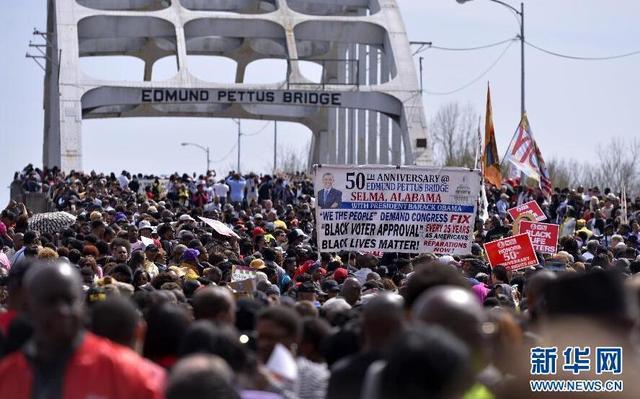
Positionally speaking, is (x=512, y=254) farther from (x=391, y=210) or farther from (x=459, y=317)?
(x=459, y=317)

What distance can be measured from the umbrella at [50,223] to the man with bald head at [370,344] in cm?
1394

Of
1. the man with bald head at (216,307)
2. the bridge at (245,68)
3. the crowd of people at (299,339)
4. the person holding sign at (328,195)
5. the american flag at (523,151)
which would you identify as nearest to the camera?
the crowd of people at (299,339)

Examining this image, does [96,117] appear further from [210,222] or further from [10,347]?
[10,347]

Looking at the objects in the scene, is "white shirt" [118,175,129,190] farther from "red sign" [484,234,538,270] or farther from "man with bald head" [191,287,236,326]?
"man with bald head" [191,287,236,326]

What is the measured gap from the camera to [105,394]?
19.3 feet

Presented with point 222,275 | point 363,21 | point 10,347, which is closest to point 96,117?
point 363,21

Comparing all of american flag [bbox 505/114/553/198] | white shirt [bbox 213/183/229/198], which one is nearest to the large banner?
american flag [bbox 505/114/553/198]

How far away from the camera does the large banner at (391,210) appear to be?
58.0 feet

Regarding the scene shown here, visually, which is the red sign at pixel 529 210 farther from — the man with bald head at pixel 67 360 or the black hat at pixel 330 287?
the man with bald head at pixel 67 360

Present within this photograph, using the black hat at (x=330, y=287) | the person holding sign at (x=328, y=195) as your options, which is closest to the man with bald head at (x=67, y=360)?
the black hat at (x=330, y=287)

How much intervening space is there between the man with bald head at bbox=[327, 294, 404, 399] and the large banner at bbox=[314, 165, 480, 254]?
10.8 metres

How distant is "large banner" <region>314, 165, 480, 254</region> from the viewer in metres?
17.7

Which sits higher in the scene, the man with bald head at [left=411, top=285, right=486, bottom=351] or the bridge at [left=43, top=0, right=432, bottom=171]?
the bridge at [left=43, top=0, right=432, bottom=171]

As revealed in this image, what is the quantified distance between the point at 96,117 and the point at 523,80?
89.2ft
